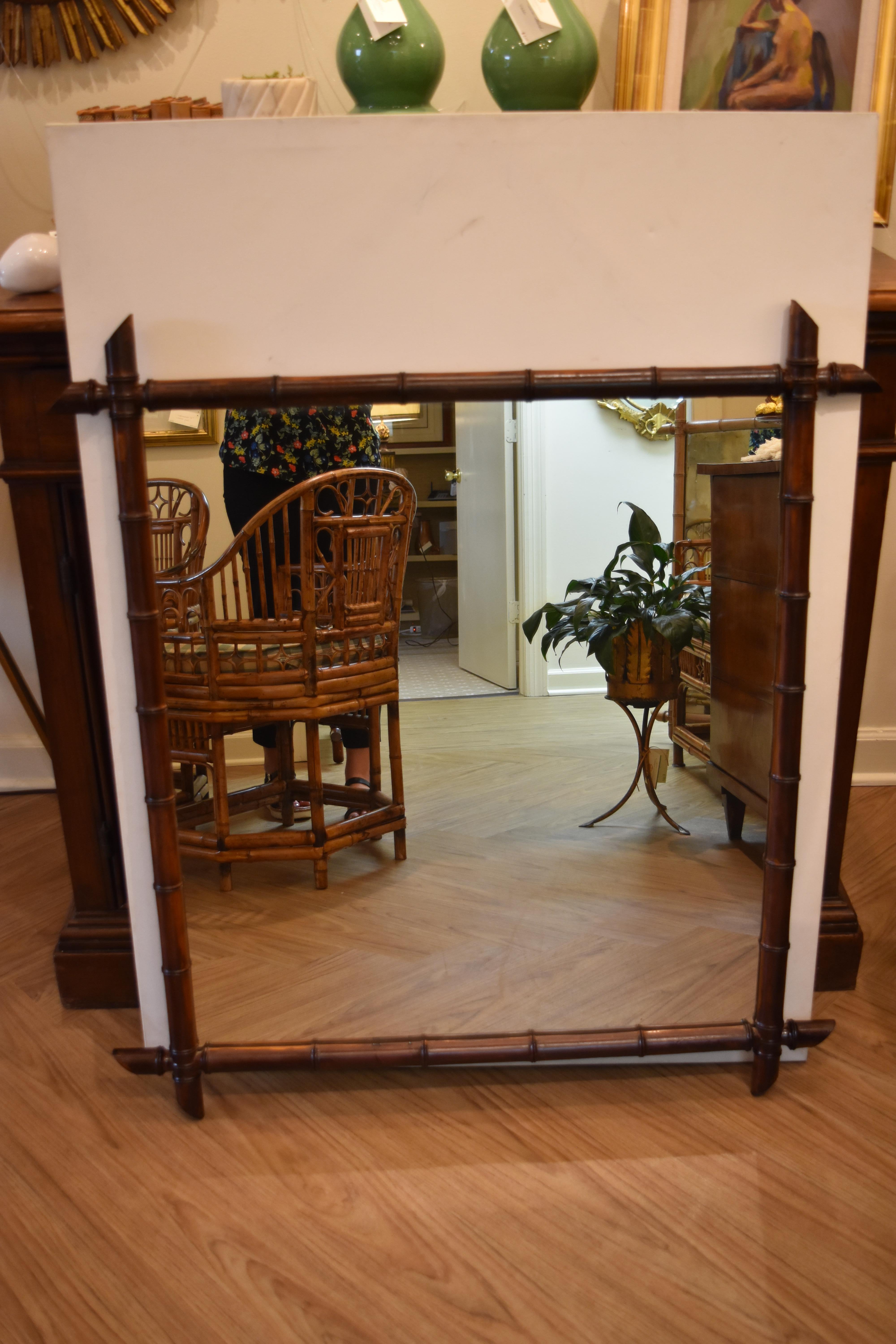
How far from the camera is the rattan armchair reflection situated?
179cm

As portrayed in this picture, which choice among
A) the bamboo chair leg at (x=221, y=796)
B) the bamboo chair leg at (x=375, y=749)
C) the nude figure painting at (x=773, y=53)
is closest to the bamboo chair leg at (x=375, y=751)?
the bamboo chair leg at (x=375, y=749)

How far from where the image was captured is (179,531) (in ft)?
6.59

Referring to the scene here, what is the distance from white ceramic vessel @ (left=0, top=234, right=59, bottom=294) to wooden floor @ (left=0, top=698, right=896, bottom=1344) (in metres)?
1.08

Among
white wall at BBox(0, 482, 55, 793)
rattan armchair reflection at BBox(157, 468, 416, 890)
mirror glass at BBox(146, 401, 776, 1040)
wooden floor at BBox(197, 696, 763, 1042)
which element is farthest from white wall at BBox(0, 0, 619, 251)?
wooden floor at BBox(197, 696, 763, 1042)

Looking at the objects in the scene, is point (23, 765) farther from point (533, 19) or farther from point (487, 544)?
point (533, 19)

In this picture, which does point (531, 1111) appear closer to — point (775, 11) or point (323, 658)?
point (323, 658)

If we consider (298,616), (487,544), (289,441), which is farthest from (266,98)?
(487,544)

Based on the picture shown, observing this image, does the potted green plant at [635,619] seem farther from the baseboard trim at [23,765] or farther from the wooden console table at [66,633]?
the baseboard trim at [23,765]

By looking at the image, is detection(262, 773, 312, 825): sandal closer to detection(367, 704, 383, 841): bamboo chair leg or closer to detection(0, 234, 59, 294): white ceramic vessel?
detection(367, 704, 383, 841): bamboo chair leg

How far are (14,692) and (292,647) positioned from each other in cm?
109

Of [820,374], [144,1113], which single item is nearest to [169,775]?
[144,1113]

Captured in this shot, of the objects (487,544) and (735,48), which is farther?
(487,544)

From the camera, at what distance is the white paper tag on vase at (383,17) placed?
121cm

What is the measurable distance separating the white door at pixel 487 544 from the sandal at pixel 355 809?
971mm
